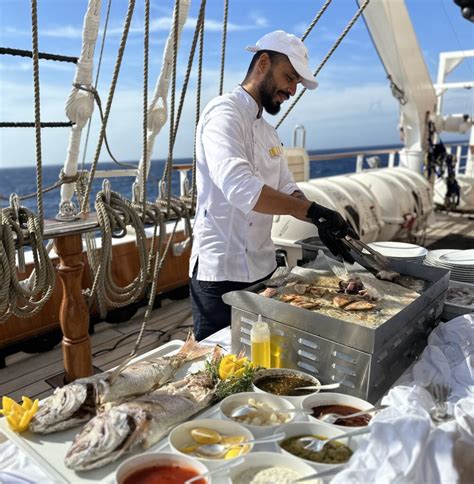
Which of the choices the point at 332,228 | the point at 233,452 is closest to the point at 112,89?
the point at 332,228

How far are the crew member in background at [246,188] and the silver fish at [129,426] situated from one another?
0.79 meters

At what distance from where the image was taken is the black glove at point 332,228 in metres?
1.68

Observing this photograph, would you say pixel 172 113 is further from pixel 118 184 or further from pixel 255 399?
pixel 118 184

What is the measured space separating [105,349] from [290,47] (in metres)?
2.60

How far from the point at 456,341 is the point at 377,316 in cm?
33

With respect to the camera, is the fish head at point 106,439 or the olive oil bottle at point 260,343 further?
the olive oil bottle at point 260,343

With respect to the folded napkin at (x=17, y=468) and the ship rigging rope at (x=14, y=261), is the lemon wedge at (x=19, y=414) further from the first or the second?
the ship rigging rope at (x=14, y=261)

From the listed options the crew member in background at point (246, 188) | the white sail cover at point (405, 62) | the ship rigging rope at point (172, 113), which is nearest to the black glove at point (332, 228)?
the crew member in background at point (246, 188)

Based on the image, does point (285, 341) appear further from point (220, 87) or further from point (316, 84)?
point (220, 87)

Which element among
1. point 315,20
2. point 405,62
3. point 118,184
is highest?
point 405,62

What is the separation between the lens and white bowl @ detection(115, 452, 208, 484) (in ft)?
2.87

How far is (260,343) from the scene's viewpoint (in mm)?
1289

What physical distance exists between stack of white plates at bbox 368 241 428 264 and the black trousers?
0.66 meters

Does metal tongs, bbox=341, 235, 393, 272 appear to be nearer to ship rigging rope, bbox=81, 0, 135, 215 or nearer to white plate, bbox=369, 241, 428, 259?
white plate, bbox=369, 241, 428, 259
